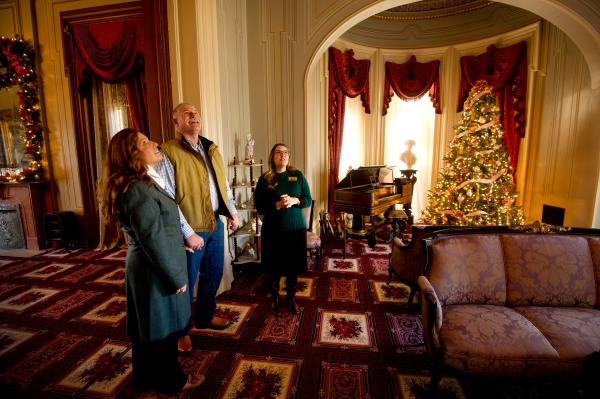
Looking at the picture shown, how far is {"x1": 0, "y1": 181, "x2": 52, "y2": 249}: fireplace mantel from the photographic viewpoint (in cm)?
450

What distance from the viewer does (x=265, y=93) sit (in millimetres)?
4125

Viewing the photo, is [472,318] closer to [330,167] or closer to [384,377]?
[384,377]

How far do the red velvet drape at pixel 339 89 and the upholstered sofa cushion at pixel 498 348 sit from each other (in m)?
4.26

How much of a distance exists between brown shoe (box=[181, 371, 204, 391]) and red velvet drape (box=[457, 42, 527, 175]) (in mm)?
5890

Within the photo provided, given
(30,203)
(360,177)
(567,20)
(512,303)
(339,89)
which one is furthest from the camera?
(339,89)

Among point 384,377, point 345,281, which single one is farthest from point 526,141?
point 384,377

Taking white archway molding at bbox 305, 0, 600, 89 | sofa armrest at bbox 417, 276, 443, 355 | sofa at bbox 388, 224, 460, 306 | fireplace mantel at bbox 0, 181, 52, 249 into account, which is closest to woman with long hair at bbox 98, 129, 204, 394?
sofa armrest at bbox 417, 276, 443, 355

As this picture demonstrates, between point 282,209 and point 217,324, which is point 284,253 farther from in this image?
point 217,324

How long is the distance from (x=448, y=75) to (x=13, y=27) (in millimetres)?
7506

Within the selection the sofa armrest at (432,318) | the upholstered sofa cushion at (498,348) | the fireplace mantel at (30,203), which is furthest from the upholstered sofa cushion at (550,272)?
the fireplace mantel at (30,203)

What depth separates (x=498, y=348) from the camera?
60.6 inches

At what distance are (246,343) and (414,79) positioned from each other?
5860 millimetres

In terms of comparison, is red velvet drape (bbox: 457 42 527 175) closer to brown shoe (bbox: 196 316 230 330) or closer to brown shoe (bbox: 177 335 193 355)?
brown shoe (bbox: 196 316 230 330)

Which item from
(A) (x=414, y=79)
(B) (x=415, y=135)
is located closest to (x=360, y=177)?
(B) (x=415, y=135)
